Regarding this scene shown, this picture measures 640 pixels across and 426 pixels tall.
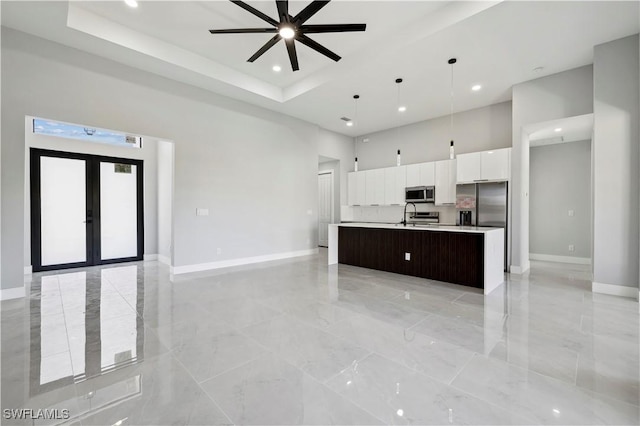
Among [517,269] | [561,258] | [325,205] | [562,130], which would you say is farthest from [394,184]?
[561,258]

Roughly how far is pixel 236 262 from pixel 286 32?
14.2 feet

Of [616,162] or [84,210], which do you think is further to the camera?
[84,210]

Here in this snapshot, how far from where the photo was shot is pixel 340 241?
5891 millimetres

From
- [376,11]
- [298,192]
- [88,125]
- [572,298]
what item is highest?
[376,11]

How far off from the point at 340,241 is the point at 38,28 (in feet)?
18.4

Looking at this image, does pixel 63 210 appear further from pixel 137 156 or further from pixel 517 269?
pixel 517 269

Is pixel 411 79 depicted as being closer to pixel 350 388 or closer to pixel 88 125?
pixel 350 388

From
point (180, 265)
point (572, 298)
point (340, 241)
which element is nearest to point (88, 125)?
point (180, 265)

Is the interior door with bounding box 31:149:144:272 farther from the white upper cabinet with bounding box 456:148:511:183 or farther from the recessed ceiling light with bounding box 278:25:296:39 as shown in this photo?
the white upper cabinet with bounding box 456:148:511:183

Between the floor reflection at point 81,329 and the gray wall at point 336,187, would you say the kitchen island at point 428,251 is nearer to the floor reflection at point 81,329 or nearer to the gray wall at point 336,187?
the gray wall at point 336,187

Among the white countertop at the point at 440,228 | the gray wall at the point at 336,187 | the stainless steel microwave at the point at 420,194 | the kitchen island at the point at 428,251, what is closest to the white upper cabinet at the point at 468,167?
the stainless steel microwave at the point at 420,194

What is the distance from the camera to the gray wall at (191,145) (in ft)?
11.6

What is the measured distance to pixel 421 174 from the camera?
261 inches

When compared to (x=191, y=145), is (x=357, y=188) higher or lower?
lower
